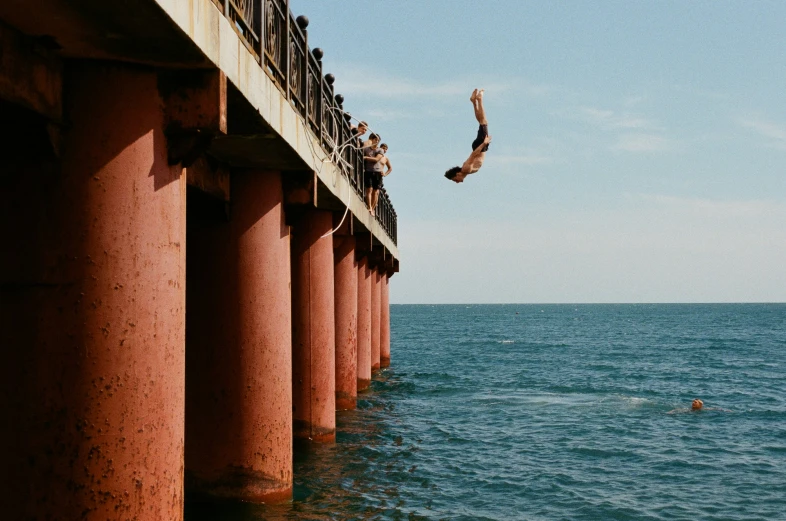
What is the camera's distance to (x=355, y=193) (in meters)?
16.2

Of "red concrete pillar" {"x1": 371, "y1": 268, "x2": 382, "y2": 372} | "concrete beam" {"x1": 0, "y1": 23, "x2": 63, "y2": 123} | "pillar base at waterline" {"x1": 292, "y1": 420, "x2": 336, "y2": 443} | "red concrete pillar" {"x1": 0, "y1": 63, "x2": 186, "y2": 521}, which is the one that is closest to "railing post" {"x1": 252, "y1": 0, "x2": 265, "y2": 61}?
"red concrete pillar" {"x1": 0, "y1": 63, "x2": 186, "y2": 521}

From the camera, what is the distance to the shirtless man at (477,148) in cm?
1101

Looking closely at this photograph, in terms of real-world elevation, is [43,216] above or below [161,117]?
below

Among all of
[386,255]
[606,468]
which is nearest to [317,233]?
[606,468]

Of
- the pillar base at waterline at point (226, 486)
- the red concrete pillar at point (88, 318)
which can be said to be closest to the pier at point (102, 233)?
the red concrete pillar at point (88, 318)

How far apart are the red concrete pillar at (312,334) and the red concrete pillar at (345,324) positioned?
4.49 meters

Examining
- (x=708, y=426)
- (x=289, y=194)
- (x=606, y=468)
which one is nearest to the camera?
(x=289, y=194)

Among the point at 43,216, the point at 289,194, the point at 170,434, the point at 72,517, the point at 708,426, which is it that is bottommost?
the point at 708,426

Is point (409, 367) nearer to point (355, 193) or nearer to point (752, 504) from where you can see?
point (355, 193)

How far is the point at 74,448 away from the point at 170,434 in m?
0.81

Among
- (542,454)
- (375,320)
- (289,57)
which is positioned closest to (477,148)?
(289,57)

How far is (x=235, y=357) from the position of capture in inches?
365

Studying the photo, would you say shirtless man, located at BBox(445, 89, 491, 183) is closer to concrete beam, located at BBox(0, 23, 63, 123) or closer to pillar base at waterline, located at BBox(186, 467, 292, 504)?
pillar base at waterline, located at BBox(186, 467, 292, 504)

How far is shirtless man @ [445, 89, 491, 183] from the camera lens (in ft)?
36.1
